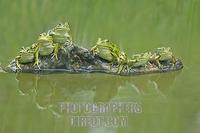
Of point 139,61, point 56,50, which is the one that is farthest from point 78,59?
point 139,61

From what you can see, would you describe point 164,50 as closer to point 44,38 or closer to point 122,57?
point 122,57

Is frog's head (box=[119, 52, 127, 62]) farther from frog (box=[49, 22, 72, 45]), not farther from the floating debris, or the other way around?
frog (box=[49, 22, 72, 45])

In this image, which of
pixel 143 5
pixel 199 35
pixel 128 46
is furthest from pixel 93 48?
pixel 199 35

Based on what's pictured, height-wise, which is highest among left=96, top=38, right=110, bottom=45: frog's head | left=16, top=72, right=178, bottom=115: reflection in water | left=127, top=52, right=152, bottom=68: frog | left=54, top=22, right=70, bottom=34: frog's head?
left=54, top=22, right=70, bottom=34: frog's head

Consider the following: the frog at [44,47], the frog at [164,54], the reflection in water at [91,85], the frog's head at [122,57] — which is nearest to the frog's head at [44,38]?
the frog at [44,47]

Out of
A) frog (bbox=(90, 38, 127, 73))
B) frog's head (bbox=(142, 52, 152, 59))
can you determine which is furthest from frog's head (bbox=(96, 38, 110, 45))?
frog's head (bbox=(142, 52, 152, 59))

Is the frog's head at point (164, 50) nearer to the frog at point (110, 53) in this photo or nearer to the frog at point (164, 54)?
the frog at point (164, 54)

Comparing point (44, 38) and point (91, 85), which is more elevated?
point (44, 38)
